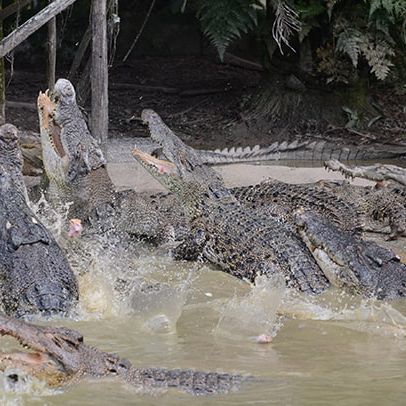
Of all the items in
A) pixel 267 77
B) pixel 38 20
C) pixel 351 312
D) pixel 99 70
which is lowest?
pixel 351 312

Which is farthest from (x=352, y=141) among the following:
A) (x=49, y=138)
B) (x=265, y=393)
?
(x=265, y=393)

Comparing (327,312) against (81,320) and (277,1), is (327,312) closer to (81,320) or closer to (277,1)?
(81,320)

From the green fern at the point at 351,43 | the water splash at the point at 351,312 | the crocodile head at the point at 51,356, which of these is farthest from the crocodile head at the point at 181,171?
the green fern at the point at 351,43

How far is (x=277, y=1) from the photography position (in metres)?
11.6

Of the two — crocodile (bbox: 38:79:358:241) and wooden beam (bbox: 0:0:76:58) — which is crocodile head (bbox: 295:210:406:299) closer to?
crocodile (bbox: 38:79:358:241)

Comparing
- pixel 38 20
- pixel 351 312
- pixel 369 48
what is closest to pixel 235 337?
pixel 351 312

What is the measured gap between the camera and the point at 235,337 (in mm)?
5727

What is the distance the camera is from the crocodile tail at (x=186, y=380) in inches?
179

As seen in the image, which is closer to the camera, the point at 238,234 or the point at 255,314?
the point at 255,314

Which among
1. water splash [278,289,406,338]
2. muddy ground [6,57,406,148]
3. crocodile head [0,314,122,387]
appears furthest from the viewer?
muddy ground [6,57,406,148]

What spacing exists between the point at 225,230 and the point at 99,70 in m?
2.41

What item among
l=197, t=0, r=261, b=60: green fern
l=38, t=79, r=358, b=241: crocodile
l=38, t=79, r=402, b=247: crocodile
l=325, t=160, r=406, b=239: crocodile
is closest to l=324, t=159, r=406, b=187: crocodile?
l=325, t=160, r=406, b=239: crocodile

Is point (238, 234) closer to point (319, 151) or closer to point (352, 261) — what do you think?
point (352, 261)

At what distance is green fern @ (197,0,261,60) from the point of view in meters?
12.0
